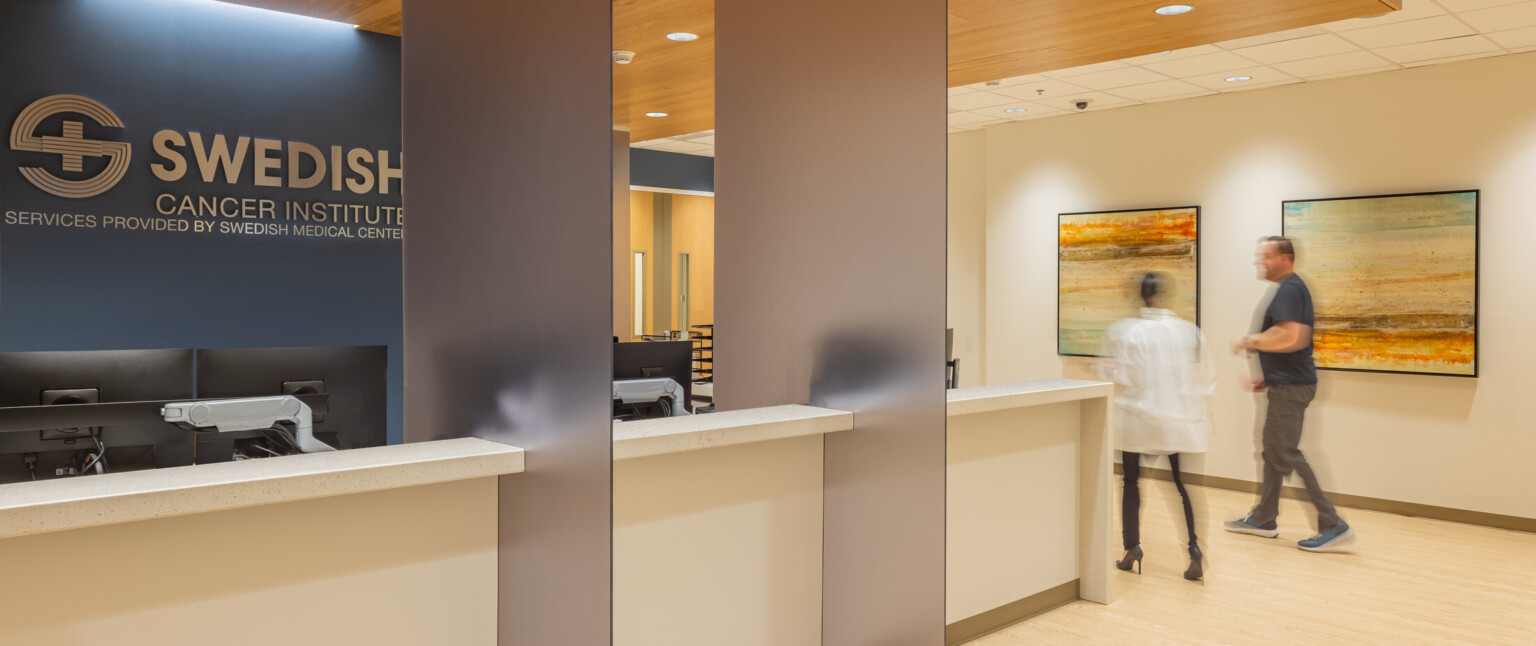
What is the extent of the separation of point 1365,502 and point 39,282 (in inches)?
285

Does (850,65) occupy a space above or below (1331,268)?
above

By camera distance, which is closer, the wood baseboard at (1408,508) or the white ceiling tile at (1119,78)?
the wood baseboard at (1408,508)

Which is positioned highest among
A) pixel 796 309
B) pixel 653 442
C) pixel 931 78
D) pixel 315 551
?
pixel 931 78

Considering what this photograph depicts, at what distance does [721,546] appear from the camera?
2.91m

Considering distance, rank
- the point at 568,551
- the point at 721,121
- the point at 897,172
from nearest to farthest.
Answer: the point at 568,551, the point at 897,172, the point at 721,121

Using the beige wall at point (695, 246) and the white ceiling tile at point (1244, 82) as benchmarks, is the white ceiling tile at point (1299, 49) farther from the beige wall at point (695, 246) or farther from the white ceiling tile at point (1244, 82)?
the beige wall at point (695, 246)

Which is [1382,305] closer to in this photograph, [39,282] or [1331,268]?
[1331,268]

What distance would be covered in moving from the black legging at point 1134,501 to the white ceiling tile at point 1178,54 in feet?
7.65

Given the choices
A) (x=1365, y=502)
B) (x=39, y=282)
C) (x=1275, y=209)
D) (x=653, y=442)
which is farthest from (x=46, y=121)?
(x=1365, y=502)

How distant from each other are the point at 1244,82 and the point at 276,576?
6.35 m

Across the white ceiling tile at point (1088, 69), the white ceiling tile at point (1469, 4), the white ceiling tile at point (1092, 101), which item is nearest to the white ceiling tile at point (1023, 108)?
the white ceiling tile at point (1092, 101)

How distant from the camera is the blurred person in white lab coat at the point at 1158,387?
15.1 ft

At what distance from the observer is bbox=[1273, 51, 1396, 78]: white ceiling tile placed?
5.69 m

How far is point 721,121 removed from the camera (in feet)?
10.9
